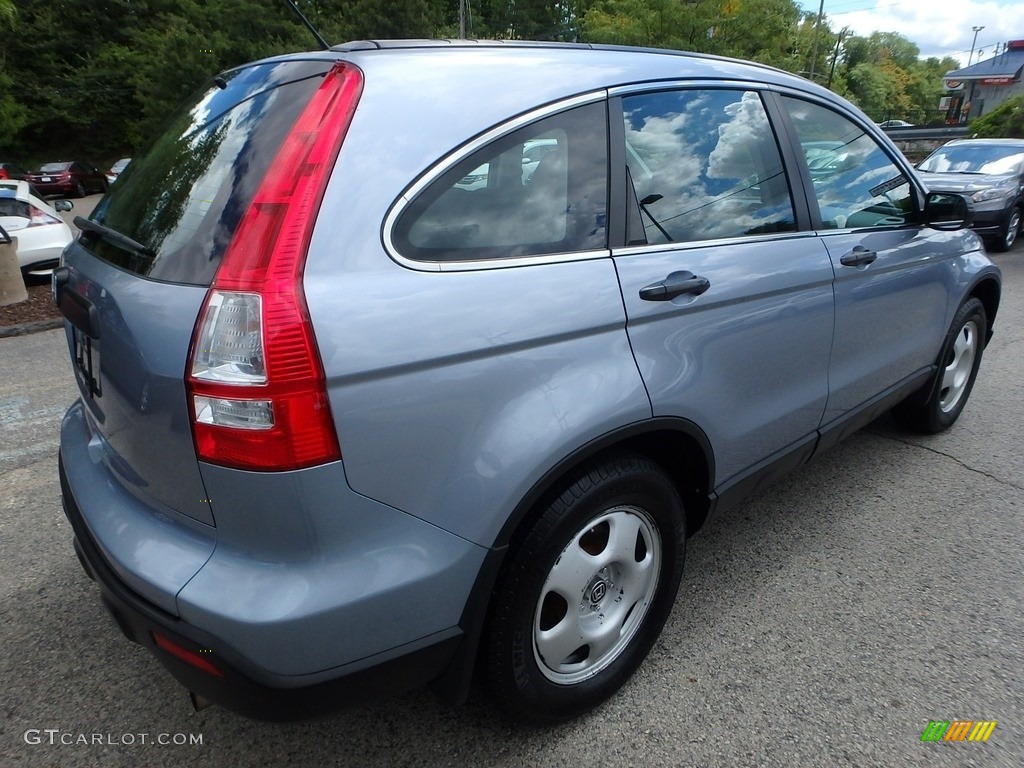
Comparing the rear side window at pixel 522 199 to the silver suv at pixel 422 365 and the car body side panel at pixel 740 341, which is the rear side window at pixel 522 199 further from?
the car body side panel at pixel 740 341

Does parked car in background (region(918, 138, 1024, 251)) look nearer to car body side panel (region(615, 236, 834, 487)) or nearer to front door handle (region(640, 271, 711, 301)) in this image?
car body side panel (region(615, 236, 834, 487))

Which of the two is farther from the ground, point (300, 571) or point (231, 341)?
point (231, 341)

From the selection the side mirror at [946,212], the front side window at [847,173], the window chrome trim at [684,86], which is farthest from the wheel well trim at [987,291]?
the window chrome trim at [684,86]

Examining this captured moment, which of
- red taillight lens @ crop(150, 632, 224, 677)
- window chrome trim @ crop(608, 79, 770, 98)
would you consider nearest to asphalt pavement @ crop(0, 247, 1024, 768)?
red taillight lens @ crop(150, 632, 224, 677)

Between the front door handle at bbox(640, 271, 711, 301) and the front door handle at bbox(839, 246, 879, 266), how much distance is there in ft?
2.97

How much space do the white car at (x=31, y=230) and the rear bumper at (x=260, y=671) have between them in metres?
8.30

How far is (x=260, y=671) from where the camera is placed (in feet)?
4.62

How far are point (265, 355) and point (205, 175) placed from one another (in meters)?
0.64

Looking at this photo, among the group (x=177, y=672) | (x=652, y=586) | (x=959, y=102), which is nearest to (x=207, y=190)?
(x=177, y=672)

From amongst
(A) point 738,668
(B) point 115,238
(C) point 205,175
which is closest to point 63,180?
(B) point 115,238

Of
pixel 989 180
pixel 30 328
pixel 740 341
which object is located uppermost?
pixel 740 341

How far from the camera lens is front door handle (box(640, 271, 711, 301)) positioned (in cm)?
190

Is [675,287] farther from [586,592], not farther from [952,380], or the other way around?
[952,380]

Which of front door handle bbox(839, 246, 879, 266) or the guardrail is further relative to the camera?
the guardrail
